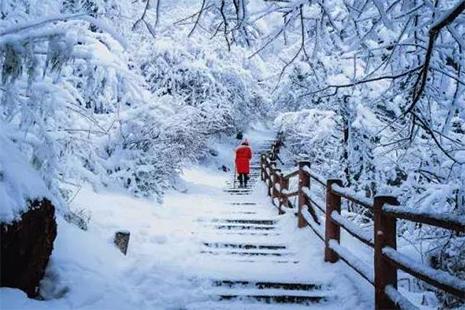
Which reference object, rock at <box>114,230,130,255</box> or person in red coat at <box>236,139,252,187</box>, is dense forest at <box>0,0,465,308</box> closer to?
rock at <box>114,230,130,255</box>

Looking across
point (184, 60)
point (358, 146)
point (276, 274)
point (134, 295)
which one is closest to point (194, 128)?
point (358, 146)

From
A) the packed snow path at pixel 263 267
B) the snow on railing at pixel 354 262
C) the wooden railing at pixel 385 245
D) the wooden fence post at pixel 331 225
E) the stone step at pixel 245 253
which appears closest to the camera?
the wooden railing at pixel 385 245

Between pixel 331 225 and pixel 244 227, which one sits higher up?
pixel 331 225

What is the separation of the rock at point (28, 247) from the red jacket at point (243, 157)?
13866 mm

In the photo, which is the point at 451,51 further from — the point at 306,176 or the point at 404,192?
the point at 306,176

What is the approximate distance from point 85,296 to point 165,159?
9681 millimetres

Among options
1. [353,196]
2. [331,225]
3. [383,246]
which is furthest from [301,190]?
[383,246]

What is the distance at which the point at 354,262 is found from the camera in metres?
5.43

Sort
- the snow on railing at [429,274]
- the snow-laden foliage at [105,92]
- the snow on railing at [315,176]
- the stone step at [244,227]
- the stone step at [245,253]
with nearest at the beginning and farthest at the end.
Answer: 1. the snow on railing at [429,274]
2. the snow-laden foliage at [105,92]
3. the snow on railing at [315,176]
4. the stone step at [245,253]
5. the stone step at [244,227]

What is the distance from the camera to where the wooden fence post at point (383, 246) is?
4445mm

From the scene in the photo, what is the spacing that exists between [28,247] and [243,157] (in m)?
14.4

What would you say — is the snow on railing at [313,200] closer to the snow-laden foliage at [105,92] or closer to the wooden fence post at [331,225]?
the wooden fence post at [331,225]

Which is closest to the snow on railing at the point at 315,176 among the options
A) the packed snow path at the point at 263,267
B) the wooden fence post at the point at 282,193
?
the packed snow path at the point at 263,267

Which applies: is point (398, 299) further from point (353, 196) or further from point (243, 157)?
point (243, 157)
